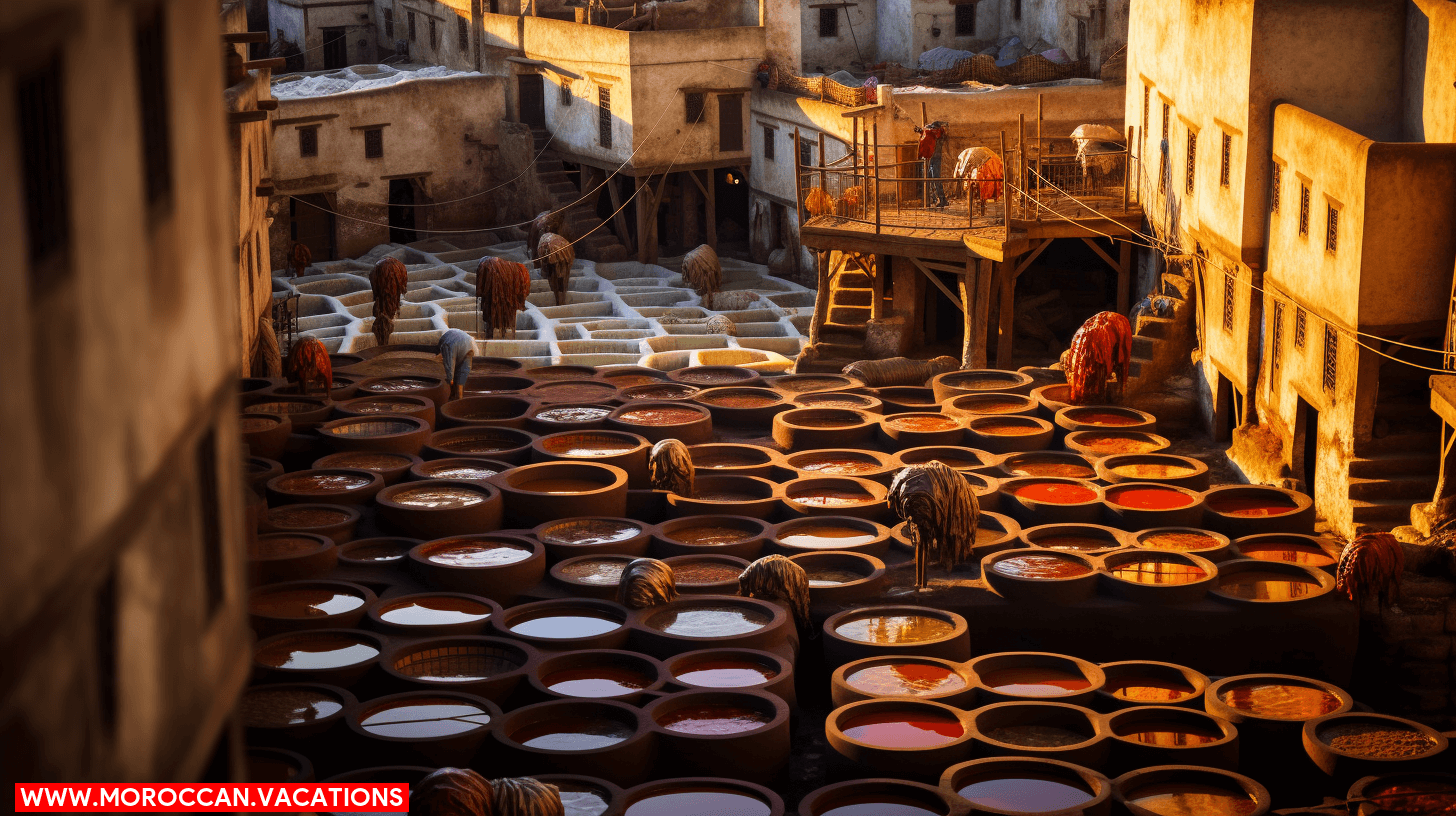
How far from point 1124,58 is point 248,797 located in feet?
94.3

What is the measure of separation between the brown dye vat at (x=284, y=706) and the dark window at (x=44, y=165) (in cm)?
907

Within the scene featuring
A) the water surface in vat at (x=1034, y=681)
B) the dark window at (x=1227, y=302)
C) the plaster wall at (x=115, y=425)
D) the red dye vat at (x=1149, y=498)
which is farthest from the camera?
the dark window at (x=1227, y=302)

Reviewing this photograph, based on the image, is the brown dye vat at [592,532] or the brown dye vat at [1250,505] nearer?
the brown dye vat at [592,532]

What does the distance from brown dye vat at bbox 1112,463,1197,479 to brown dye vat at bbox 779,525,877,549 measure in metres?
3.59

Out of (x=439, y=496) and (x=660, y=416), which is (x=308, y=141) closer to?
(x=660, y=416)

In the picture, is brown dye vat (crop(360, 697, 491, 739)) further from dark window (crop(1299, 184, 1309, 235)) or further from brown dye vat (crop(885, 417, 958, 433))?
dark window (crop(1299, 184, 1309, 235))

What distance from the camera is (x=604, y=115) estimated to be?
38.6m

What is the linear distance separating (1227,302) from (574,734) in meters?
12.6

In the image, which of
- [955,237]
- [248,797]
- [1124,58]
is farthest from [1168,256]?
[248,797]

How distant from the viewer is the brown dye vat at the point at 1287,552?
18.1 m

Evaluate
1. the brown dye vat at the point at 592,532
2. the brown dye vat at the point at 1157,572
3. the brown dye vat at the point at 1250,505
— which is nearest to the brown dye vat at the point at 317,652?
the brown dye vat at the point at 592,532

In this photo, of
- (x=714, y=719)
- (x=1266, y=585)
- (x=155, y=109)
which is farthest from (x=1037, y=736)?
(x=155, y=109)

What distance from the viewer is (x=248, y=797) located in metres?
7.26

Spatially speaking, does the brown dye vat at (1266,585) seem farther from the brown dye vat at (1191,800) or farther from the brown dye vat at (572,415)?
the brown dye vat at (572,415)
